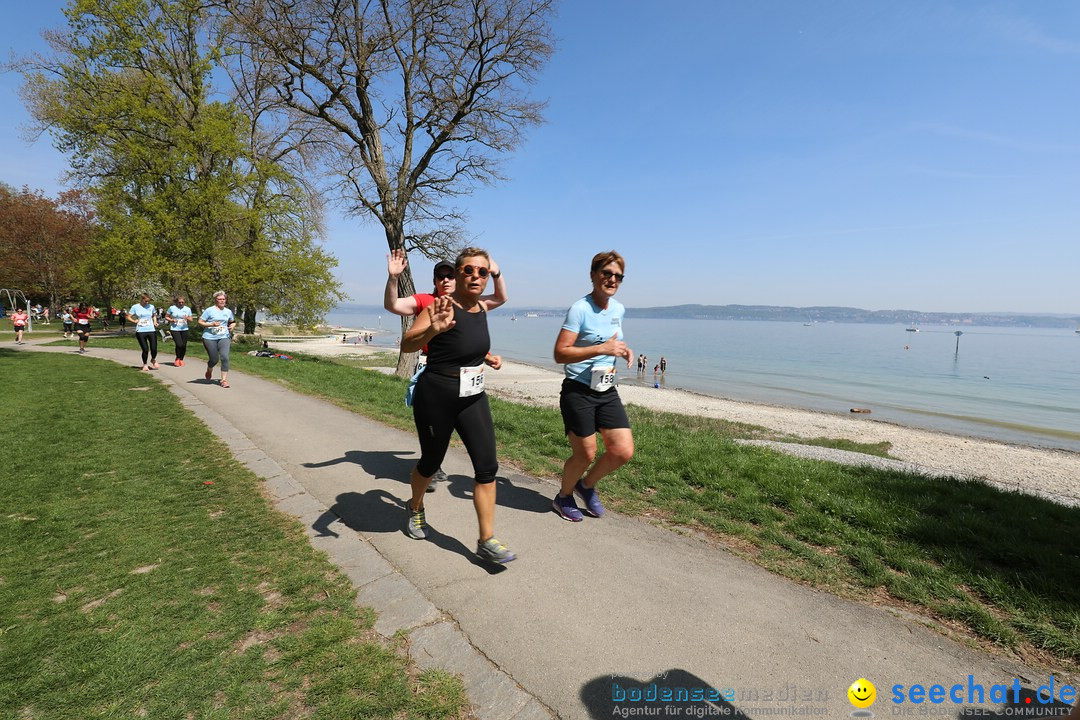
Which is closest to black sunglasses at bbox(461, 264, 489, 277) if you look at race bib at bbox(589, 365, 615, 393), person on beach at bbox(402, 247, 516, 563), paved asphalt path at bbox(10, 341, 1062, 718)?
person on beach at bbox(402, 247, 516, 563)

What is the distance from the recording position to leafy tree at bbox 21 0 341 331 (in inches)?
749

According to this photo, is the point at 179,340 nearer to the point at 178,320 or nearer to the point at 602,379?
the point at 178,320

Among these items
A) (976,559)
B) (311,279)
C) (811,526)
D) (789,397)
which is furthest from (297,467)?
(789,397)

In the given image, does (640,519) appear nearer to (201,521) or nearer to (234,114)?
(201,521)

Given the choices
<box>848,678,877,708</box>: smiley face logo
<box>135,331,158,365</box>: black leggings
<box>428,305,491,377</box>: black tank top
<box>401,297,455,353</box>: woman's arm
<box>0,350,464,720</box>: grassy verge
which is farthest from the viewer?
<box>135,331,158,365</box>: black leggings

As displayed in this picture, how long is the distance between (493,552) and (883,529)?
317cm

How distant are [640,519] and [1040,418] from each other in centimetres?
3037

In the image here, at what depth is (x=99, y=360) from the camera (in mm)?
13812

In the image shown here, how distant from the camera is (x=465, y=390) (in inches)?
129

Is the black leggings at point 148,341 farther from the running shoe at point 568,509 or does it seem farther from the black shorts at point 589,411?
the black shorts at point 589,411

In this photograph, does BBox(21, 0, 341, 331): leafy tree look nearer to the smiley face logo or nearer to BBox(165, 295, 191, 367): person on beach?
BBox(165, 295, 191, 367): person on beach

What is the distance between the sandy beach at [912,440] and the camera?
1137 cm

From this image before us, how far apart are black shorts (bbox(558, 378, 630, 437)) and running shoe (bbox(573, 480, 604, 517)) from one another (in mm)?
670

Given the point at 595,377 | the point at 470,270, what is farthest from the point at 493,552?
the point at 470,270
